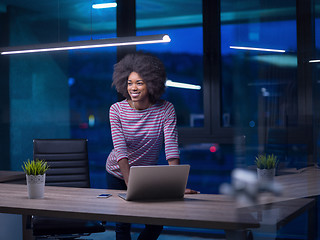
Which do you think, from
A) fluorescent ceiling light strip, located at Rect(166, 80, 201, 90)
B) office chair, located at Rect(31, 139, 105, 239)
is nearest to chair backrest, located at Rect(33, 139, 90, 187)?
office chair, located at Rect(31, 139, 105, 239)

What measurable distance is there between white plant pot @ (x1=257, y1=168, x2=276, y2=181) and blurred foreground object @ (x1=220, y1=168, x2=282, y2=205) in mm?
30

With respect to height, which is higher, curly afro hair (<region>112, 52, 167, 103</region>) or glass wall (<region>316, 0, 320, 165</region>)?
curly afro hair (<region>112, 52, 167, 103</region>)

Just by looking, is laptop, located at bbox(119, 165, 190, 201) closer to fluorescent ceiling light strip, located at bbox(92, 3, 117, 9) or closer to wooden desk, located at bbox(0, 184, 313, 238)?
wooden desk, located at bbox(0, 184, 313, 238)

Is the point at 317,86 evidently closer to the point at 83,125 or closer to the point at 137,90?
the point at 137,90

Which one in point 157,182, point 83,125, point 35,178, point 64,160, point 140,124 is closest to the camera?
point 157,182

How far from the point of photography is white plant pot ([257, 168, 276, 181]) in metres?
0.62

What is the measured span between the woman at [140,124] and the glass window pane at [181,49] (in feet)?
5.40

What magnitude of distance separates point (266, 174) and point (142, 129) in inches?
79.1

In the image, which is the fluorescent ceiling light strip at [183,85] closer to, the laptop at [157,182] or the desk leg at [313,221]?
the laptop at [157,182]

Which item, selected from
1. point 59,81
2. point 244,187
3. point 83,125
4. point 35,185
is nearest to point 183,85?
point 83,125

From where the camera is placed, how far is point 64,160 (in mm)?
3107

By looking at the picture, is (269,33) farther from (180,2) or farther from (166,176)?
(180,2)

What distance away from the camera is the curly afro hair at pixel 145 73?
270 cm

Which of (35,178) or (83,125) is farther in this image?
(83,125)
